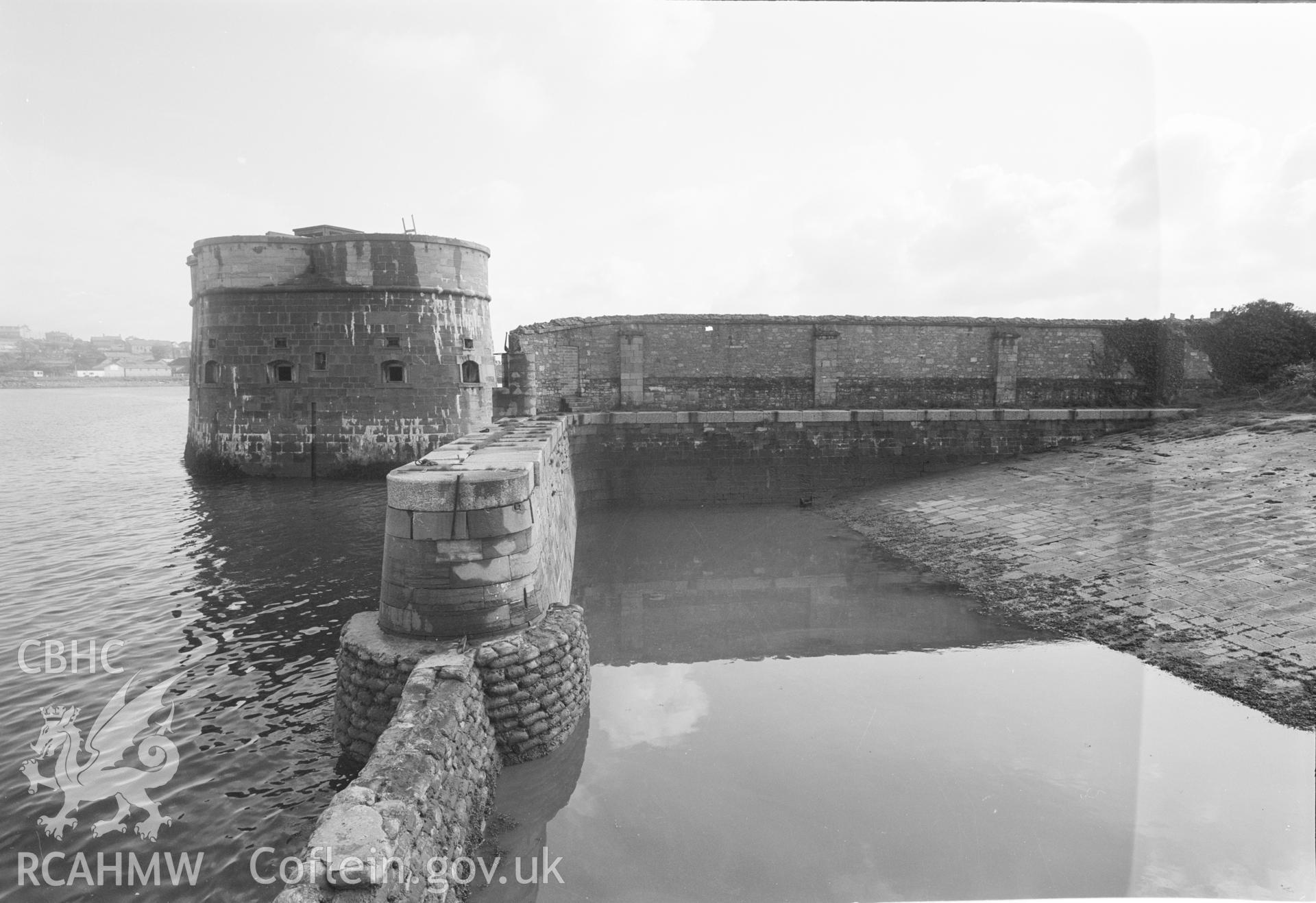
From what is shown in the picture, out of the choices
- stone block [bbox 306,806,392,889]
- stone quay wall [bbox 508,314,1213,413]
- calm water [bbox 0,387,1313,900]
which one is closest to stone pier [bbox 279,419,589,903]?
calm water [bbox 0,387,1313,900]

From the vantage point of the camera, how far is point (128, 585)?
37.9 feet

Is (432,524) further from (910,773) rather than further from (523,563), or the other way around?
(910,773)

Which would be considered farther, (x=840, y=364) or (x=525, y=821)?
(x=840, y=364)

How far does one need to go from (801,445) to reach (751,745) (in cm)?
1245

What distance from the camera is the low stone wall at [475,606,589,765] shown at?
6.07 m


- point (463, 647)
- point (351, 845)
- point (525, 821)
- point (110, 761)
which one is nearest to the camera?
point (351, 845)

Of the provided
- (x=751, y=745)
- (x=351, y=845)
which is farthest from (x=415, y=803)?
(x=751, y=745)

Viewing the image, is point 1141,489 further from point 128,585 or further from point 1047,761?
point 128,585

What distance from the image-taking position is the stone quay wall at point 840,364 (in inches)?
763

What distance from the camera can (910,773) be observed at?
20.4 ft

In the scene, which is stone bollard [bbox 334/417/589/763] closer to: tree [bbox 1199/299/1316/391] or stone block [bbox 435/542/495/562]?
stone block [bbox 435/542/495/562]

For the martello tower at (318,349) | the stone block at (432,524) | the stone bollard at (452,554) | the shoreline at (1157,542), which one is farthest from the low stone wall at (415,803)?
the martello tower at (318,349)

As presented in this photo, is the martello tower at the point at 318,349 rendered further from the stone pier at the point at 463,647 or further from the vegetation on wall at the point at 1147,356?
the vegetation on wall at the point at 1147,356

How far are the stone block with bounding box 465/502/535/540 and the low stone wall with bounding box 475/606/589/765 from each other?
2.88ft
